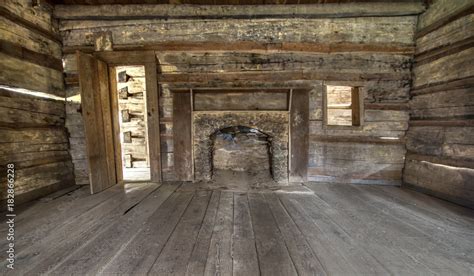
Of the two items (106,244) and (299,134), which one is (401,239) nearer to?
(299,134)

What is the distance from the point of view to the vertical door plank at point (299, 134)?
2625mm

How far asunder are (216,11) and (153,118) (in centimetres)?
189

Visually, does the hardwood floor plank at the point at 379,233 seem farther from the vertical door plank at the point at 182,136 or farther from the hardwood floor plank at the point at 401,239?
the vertical door plank at the point at 182,136

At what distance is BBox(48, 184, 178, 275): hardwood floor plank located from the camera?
1.11m

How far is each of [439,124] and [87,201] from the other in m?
4.63

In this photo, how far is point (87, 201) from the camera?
83.0 inches

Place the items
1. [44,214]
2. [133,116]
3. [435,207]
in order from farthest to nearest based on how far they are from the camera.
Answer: [133,116]
[435,207]
[44,214]

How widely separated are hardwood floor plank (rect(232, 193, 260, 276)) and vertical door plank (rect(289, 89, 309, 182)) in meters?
1.20

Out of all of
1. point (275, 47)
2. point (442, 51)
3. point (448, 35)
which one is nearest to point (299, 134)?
point (275, 47)

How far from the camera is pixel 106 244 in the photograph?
4.34 ft

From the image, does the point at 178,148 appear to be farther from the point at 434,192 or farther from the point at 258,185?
the point at 434,192

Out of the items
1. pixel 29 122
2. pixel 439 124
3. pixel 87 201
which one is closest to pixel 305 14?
pixel 439 124

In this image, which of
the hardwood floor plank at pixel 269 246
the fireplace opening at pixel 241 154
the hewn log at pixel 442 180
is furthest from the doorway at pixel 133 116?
the hewn log at pixel 442 180

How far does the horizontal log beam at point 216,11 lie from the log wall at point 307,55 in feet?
0.04
